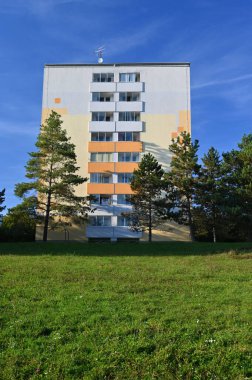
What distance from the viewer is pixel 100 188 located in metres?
54.0

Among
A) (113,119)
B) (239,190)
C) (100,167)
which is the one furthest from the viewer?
(113,119)

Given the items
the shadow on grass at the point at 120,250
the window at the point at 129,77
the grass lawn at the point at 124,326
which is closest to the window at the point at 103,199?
the window at the point at 129,77

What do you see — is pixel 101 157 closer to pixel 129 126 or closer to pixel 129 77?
pixel 129 126

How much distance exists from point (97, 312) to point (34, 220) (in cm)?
3332

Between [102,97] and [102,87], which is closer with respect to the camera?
[102,87]

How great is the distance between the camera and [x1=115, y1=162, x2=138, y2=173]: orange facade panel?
54550mm

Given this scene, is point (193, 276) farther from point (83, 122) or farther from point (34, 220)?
point (83, 122)

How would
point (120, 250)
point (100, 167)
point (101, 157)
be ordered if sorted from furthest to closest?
point (101, 157) < point (100, 167) < point (120, 250)

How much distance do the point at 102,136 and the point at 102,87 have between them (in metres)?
7.18

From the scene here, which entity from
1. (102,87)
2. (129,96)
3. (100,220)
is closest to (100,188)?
(100,220)

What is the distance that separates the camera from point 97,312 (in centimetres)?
1058

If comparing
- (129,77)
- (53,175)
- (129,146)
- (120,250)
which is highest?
(129,77)

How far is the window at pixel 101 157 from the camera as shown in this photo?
5531cm

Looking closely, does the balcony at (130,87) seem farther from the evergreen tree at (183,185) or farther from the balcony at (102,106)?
the evergreen tree at (183,185)
